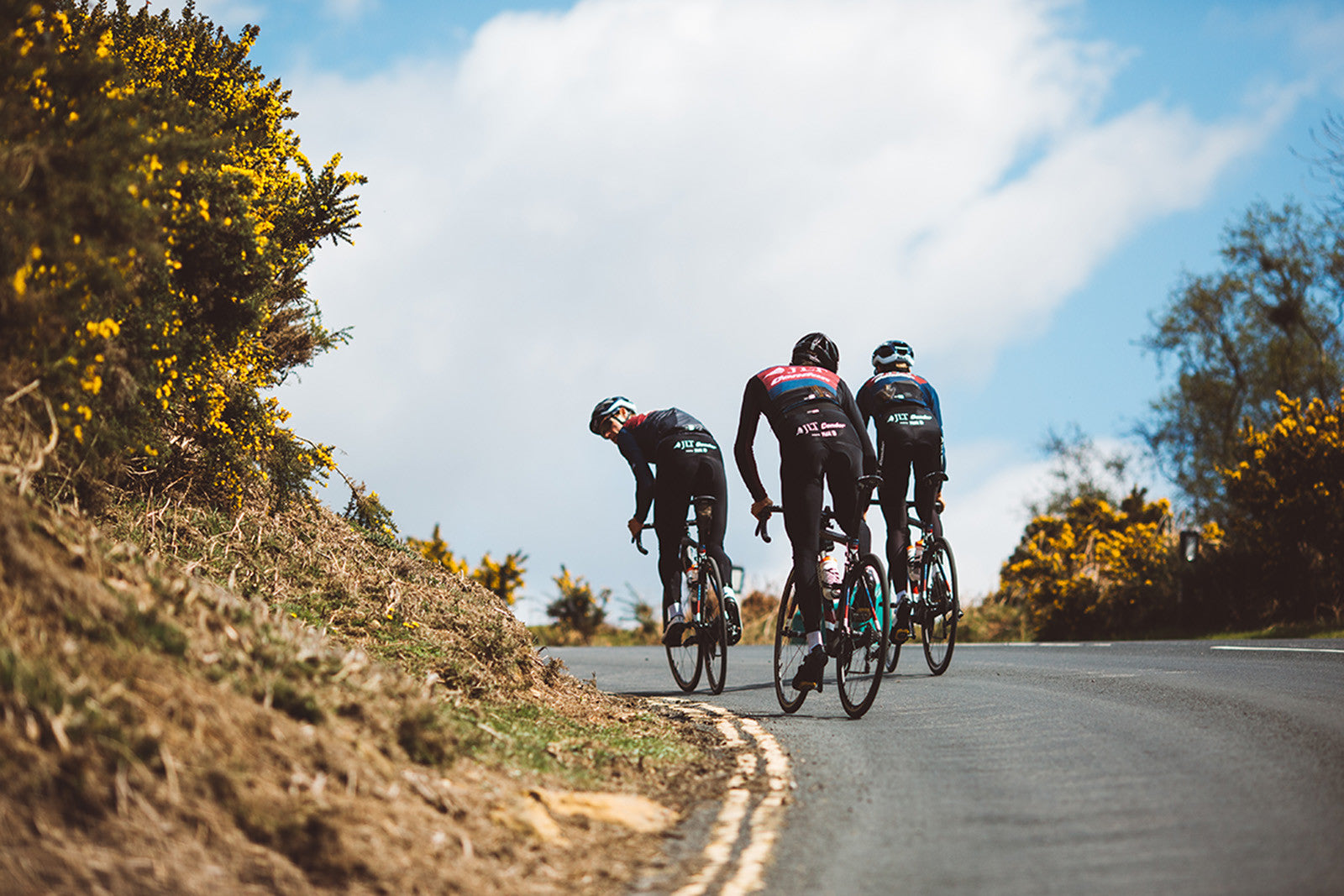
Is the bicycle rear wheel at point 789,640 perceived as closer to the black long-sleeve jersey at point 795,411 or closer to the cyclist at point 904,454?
the black long-sleeve jersey at point 795,411

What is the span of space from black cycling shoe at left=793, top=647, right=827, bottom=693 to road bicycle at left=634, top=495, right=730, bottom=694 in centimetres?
164

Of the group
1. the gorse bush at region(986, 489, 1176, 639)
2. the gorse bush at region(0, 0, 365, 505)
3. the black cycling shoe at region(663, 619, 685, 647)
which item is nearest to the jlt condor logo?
the black cycling shoe at region(663, 619, 685, 647)

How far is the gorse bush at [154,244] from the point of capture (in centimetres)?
555

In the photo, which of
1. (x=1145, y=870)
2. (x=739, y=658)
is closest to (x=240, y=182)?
(x=1145, y=870)

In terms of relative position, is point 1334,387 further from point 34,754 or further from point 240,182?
point 34,754

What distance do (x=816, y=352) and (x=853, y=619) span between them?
207cm

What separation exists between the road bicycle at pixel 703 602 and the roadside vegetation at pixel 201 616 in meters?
1.29

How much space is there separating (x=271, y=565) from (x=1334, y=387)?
3880 centimetres

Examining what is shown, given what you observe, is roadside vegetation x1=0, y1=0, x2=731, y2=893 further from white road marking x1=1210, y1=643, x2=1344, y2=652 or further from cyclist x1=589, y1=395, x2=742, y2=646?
white road marking x1=1210, y1=643, x2=1344, y2=652

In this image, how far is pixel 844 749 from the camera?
23.6 feet

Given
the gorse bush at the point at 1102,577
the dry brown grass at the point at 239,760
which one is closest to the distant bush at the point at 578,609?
the gorse bush at the point at 1102,577

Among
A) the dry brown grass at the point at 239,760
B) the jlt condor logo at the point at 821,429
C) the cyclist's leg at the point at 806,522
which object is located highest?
the jlt condor logo at the point at 821,429

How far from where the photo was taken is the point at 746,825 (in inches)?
216

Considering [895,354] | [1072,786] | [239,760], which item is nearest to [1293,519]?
[895,354]
